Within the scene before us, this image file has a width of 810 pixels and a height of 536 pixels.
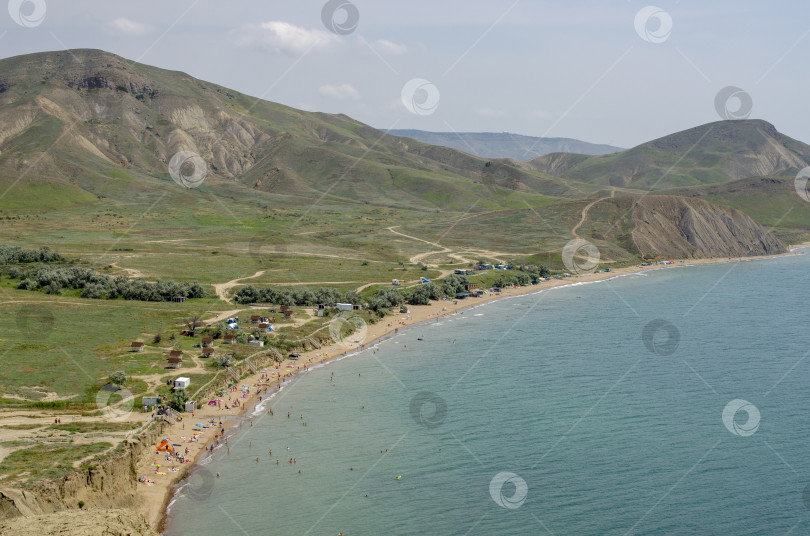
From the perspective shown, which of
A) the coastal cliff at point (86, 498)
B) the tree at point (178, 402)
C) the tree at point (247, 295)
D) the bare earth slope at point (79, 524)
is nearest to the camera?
the bare earth slope at point (79, 524)

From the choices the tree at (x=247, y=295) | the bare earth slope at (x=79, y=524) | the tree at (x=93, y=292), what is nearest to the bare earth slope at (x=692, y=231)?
the tree at (x=247, y=295)

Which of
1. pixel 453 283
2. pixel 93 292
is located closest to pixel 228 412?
pixel 93 292

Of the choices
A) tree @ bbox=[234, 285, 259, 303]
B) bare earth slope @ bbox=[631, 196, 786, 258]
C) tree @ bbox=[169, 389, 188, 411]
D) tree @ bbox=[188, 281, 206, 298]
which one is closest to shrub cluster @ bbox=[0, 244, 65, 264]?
tree @ bbox=[188, 281, 206, 298]

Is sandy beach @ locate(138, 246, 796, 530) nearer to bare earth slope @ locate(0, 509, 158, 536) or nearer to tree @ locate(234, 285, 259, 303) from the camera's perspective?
bare earth slope @ locate(0, 509, 158, 536)

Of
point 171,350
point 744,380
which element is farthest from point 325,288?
point 744,380

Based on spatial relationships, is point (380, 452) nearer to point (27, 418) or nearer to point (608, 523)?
point (608, 523)

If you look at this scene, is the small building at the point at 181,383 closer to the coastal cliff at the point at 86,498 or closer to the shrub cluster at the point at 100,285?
the coastal cliff at the point at 86,498

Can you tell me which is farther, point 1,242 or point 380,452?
point 1,242
